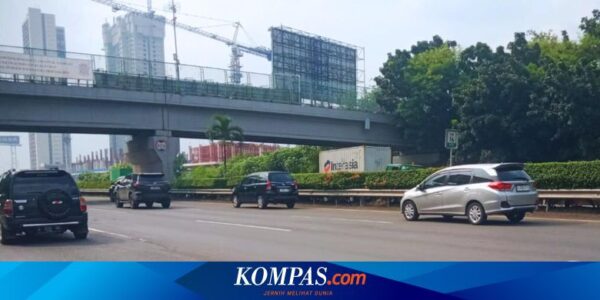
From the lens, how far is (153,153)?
143ft

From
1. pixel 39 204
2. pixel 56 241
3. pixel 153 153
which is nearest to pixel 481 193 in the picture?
pixel 56 241

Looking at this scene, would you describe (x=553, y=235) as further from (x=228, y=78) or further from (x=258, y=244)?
(x=228, y=78)

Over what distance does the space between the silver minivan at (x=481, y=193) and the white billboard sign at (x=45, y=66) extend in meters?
28.0

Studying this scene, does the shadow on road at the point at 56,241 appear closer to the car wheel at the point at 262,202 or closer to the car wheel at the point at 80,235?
the car wheel at the point at 80,235

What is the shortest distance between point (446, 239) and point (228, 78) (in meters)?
34.4

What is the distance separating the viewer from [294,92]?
47.7 meters

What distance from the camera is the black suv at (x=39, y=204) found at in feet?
43.3

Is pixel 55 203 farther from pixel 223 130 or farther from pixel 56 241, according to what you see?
pixel 223 130

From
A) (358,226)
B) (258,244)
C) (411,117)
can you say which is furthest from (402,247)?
(411,117)

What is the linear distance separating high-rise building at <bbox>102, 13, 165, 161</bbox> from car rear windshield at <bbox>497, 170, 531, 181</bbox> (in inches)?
1218

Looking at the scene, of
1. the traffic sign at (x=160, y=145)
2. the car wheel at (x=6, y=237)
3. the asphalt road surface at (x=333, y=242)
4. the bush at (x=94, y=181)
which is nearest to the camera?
the asphalt road surface at (x=333, y=242)

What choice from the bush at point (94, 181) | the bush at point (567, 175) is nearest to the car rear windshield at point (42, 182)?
the bush at point (567, 175)

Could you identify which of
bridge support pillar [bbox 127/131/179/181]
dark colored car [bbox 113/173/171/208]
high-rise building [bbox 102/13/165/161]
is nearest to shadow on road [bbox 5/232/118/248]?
dark colored car [bbox 113/173/171/208]

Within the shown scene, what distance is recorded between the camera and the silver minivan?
15.1 m
